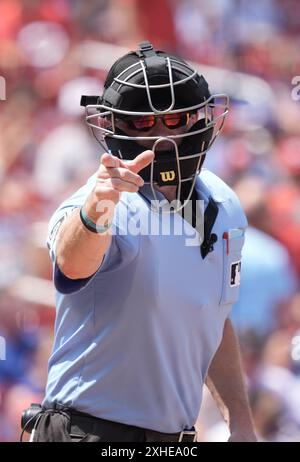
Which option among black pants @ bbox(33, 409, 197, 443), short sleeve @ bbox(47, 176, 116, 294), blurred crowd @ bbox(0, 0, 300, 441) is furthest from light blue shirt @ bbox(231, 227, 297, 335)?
short sleeve @ bbox(47, 176, 116, 294)

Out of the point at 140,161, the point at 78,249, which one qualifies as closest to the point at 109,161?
the point at 140,161

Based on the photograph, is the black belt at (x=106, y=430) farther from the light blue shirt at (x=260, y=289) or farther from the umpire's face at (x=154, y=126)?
the light blue shirt at (x=260, y=289)

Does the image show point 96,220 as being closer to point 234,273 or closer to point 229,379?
point 234,273

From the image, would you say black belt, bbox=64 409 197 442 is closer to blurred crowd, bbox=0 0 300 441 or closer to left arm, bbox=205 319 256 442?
left arm, bbox=205 319 256 442

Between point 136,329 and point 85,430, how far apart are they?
1.13 ft

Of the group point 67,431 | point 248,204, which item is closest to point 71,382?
point 67,431

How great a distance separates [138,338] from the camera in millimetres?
2738

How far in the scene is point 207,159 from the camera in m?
6.25

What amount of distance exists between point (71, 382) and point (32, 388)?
9.59ft

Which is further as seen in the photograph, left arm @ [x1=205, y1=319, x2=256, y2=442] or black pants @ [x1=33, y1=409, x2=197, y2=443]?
left arm @ [x1=205, y1=319, x2=256, y2=442]

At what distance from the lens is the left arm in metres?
3.24

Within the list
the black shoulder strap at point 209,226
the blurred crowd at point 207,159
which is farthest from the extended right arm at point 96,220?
the blurred crowd at point 207,159

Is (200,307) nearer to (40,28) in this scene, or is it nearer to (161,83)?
(161,83)

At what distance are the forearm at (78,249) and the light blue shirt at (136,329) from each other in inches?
3.5
